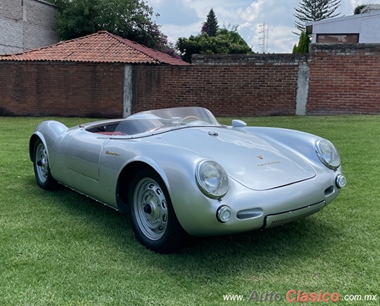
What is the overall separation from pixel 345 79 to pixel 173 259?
10.8 metres

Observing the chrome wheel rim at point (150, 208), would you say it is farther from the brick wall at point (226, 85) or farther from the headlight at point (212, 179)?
the brick wall at point (226, 85)

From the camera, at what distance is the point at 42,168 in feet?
15.2

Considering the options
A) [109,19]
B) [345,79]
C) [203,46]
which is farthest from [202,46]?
[345,79]

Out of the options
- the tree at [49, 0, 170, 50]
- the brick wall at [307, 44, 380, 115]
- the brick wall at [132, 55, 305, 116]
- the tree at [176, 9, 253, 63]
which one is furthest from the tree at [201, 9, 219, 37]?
the brick wall at [307, 44, 380, 115]

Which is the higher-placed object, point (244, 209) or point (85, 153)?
point (85, 153)

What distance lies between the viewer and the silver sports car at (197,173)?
101 inches

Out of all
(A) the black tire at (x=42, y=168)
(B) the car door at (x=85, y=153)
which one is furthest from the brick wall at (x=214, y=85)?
(B) the car door at (x=85, y=153)

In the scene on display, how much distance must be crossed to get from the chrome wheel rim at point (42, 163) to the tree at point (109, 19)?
70.6 ft

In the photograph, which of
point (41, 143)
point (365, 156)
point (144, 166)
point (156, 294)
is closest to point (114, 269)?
point (156, 294)

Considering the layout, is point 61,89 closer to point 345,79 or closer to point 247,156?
point 345,79

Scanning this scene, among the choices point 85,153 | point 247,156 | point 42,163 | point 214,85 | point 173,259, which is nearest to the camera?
point 173,259

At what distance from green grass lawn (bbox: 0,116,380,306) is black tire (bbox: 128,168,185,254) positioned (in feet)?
0.32

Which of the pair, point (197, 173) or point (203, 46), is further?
point (203, 46)

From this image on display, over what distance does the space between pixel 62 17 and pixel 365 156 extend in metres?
24.1
